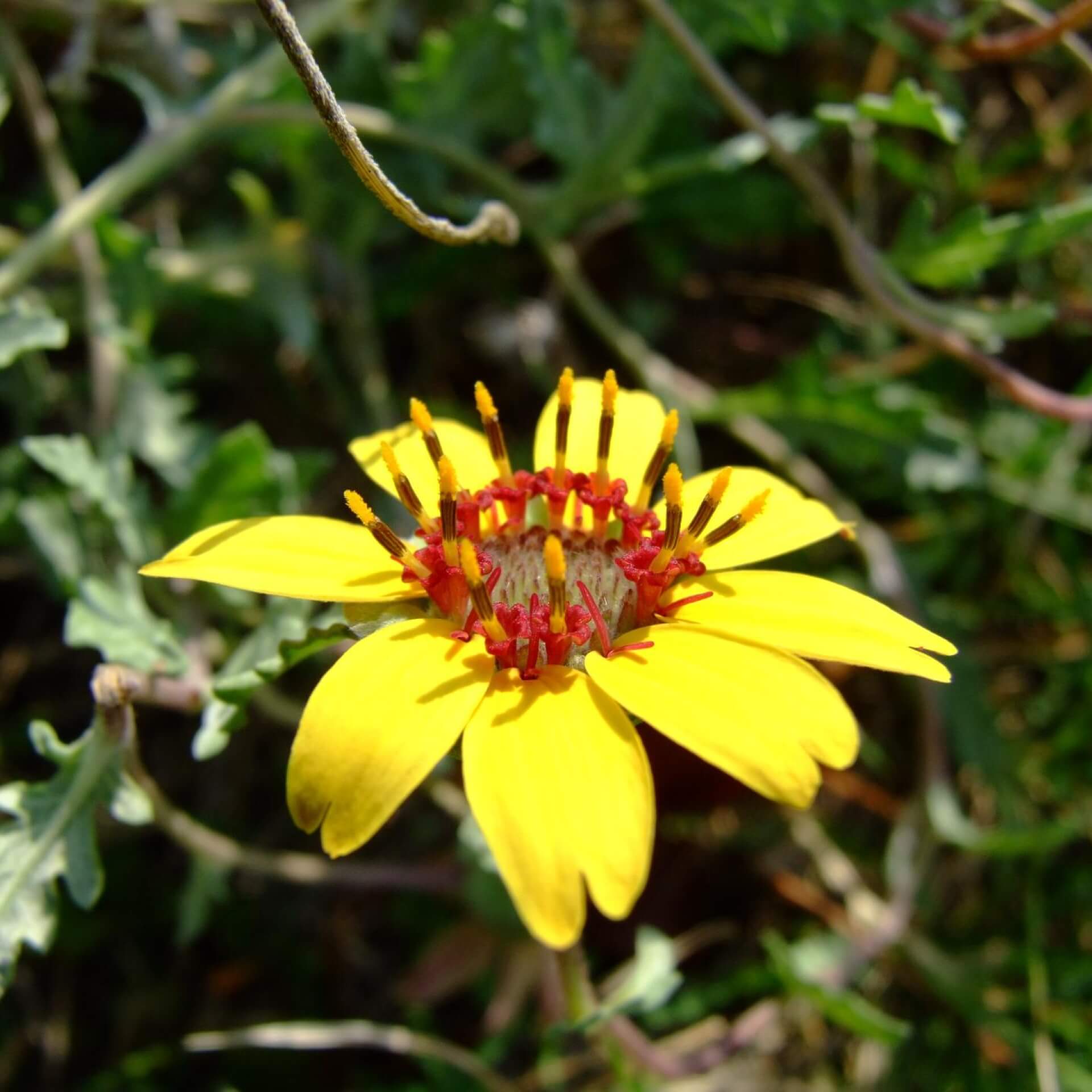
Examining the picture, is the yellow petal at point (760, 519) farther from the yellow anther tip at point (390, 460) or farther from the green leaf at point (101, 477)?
the green leaf at point (101, 477)

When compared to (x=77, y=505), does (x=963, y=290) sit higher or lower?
lower

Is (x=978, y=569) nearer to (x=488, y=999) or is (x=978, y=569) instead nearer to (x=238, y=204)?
(x=488, y=999)

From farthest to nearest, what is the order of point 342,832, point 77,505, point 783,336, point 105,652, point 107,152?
point 783,336
point 107,152
point 77,505
point 105,652
point 342,832

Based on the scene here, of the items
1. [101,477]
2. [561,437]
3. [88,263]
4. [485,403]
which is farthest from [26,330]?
[561,437]

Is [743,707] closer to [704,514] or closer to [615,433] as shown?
[704,514]

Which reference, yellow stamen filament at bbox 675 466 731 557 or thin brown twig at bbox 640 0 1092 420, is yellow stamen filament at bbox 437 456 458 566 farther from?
thin brown twig at bbox 640 0 1092 420

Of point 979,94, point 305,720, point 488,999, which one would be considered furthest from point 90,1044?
point 979,94
